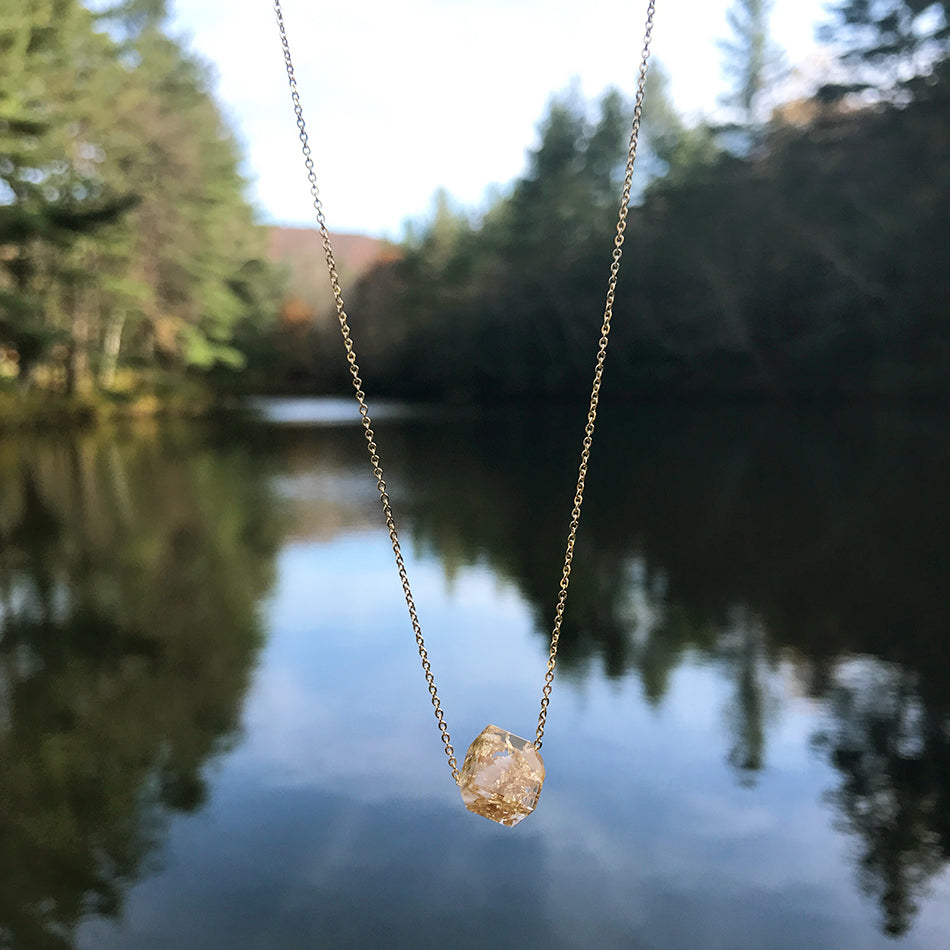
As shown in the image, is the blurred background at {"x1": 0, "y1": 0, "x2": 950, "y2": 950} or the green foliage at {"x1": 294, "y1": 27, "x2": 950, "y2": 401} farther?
the green foliage at {"x1": 294, "y1": 27, "x2": 950, "y2": 401}

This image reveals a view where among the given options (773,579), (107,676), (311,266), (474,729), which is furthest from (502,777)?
(311,266)

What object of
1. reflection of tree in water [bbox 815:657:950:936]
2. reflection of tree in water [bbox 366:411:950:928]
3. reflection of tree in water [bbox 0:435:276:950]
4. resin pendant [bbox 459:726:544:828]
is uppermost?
resin pendant [bbox 459:726:544:828]

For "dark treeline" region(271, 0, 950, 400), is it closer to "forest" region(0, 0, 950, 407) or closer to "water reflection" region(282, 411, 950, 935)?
"forest" region(0, 0, 950, 407)

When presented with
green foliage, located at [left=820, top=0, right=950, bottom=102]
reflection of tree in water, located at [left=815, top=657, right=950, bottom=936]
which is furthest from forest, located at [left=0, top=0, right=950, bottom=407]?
reflection of tree in water, located at [left=815, top=657, right=950, bottom=936]

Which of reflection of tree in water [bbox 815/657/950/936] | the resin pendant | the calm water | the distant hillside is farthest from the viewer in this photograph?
the distant hillside

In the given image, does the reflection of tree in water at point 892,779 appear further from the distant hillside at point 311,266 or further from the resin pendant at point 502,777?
the distant hillside at point 311,266

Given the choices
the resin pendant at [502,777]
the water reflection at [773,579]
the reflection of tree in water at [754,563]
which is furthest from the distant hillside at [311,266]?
the resin pendant at [502,777]

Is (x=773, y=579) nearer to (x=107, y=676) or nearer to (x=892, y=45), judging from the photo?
(x=107, y=676)

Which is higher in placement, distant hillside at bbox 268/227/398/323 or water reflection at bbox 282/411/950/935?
distant hillside at bbox 268/227/398/323
